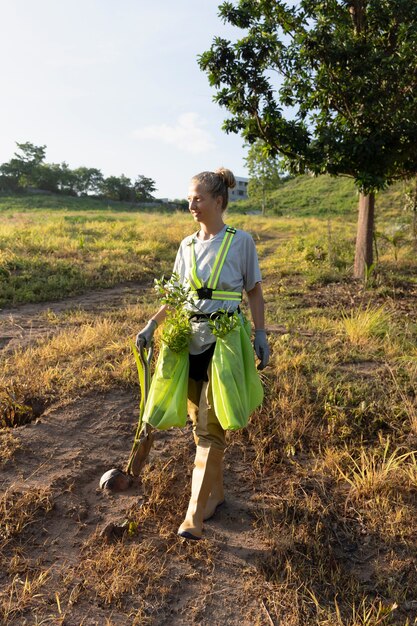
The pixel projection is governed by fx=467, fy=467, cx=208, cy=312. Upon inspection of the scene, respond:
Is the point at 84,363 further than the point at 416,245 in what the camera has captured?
No

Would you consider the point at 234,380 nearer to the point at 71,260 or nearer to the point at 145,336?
the point at 145,336

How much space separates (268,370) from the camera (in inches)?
167

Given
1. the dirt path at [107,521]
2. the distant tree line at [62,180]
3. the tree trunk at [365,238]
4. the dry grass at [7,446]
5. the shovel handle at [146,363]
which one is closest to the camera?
the dirt path at [107,521]

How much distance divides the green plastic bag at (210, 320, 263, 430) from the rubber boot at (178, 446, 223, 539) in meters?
0.26

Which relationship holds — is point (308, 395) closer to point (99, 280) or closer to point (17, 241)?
point (99, 280)

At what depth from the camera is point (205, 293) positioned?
2.51m

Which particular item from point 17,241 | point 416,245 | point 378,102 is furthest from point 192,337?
point 416,245

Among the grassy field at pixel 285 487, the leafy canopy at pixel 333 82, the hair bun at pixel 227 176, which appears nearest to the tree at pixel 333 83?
the leafy canopy at pixel 333 82

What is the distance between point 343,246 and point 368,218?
177 inches

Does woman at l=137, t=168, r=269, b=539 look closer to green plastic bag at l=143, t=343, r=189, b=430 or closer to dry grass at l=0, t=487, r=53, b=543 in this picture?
green plastic bag at l=143, t=343, r=189, b=430

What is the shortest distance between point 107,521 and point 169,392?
878 millimetres

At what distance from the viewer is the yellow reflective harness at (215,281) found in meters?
2.47

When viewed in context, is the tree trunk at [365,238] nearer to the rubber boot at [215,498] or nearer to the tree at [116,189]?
the rubber boot at [215,498]

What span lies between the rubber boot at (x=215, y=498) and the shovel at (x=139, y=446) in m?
0.46
